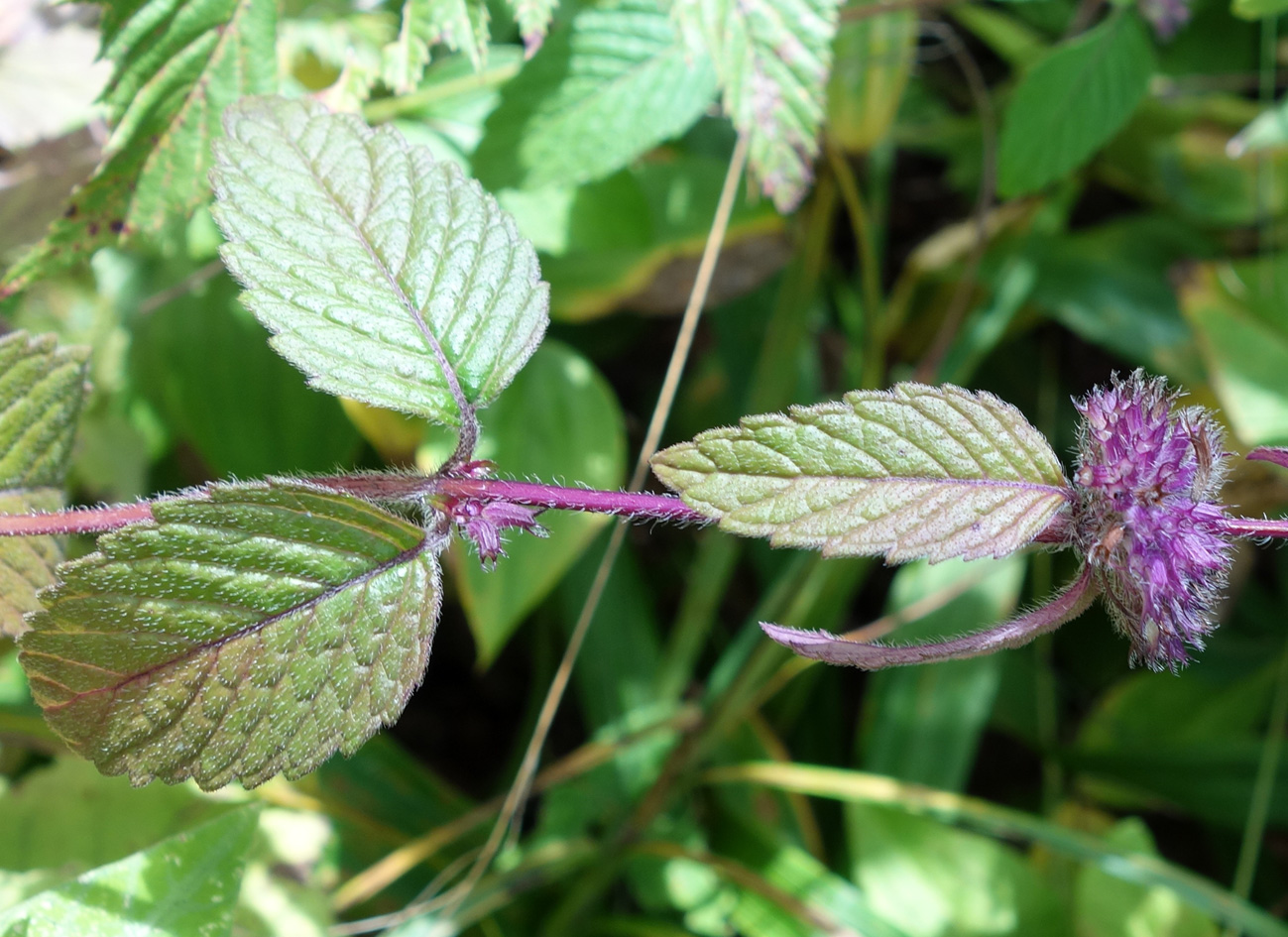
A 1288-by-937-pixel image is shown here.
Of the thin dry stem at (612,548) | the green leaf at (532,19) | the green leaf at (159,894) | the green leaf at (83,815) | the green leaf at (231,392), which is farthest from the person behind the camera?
the green leaf at (231,392)

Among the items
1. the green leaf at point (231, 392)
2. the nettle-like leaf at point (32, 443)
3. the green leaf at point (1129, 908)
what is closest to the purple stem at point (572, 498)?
the nettle-like leaf at point (32, 443)

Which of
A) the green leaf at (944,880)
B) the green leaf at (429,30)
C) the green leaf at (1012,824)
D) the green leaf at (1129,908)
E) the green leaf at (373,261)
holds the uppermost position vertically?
the green leaf at (429,30)

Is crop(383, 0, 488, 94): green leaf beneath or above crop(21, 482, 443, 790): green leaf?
above

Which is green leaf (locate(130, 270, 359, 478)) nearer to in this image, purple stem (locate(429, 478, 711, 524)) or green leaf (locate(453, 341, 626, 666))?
green leaf (locate(453, 341, 626, 666))

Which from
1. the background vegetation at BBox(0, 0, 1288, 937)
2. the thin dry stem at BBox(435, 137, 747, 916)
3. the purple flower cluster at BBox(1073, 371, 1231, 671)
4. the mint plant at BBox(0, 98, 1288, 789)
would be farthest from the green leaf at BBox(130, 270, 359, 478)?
the purple flower cluster at BBox(1073, 371, 1231, 671)

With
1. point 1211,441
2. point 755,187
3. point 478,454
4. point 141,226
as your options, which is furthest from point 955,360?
point 141,226

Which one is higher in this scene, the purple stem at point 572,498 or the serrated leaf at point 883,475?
the serrated leaf at point 883,475

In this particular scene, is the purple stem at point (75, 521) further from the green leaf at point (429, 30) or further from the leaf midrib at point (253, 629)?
the green leaf at point (429, 30)
